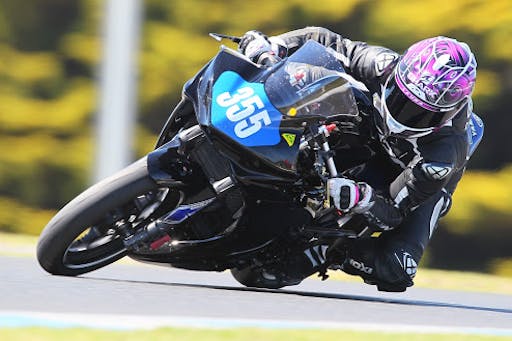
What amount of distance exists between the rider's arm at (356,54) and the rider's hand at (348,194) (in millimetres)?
558

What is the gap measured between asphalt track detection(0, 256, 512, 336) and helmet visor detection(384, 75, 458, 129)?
898 mm

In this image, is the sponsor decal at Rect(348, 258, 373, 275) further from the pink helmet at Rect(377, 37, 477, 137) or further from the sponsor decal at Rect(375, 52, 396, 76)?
the sponsor decal at Rect(375, 52, 396, 76)

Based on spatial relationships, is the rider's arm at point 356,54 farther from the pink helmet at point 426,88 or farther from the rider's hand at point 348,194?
the rider's hand at point 348,194

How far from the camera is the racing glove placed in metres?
5.08

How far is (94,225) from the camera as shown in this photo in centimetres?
505

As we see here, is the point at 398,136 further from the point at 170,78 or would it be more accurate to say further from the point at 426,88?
the point at 170,78

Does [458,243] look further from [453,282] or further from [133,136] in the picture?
[133,136]

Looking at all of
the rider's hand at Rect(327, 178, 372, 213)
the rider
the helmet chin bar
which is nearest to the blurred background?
the rider

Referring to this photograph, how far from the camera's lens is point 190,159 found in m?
4.88

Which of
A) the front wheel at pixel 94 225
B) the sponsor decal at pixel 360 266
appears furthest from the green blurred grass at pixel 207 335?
the sponsor decal at pixel 360 266

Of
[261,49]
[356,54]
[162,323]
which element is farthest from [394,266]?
[162,323]

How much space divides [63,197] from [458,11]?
149 inches

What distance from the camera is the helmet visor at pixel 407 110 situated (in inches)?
198

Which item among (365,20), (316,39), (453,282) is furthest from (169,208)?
(365,20)
